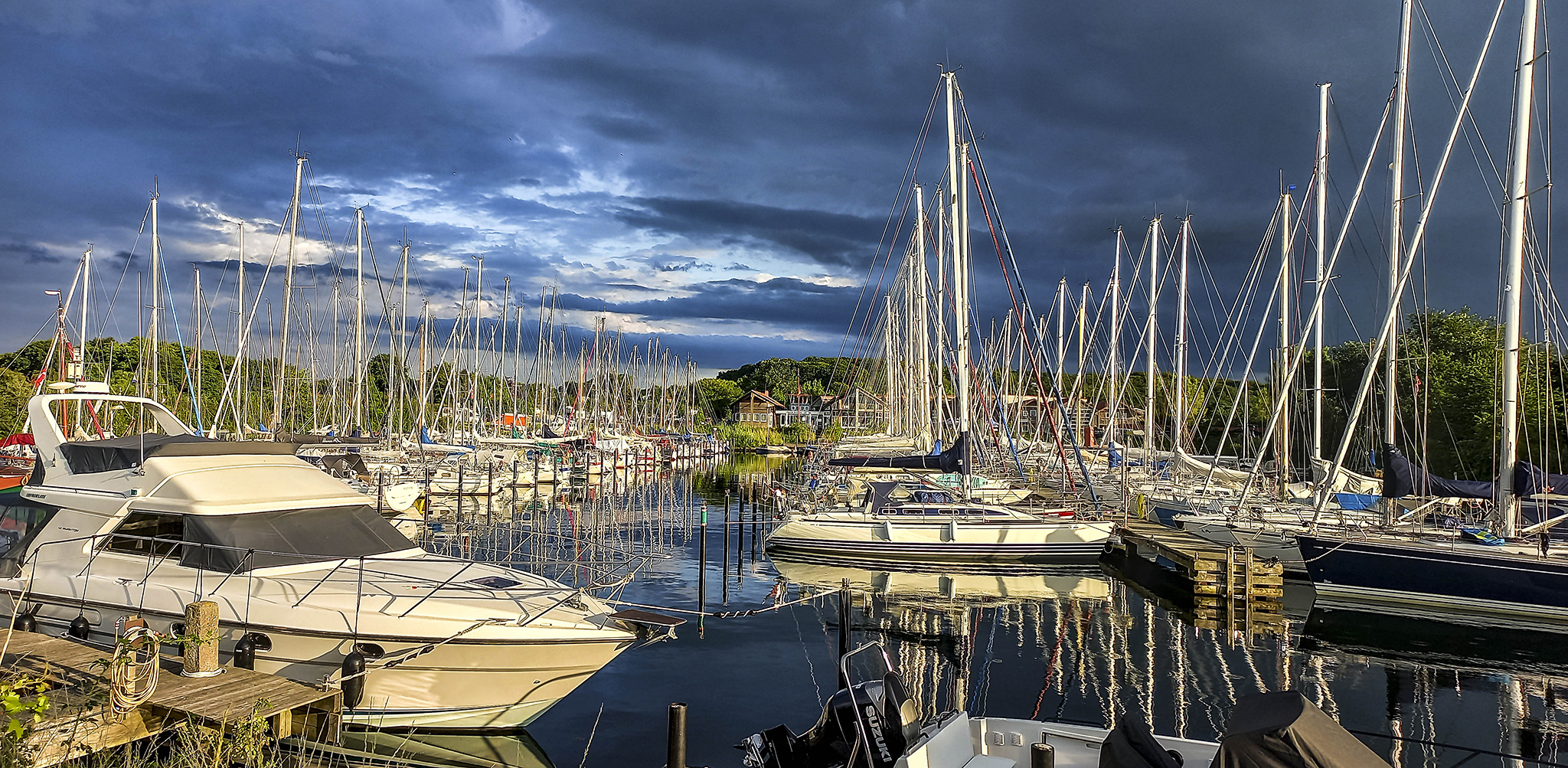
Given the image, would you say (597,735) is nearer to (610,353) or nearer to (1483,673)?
(1483,673)

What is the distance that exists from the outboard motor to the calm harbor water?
2497 mm

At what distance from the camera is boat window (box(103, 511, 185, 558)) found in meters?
11.6

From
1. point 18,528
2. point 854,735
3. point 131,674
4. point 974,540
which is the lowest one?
point 974,540

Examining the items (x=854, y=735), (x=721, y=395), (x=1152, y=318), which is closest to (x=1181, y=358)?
(x=1152, y=318)

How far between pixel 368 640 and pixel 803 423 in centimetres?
10774

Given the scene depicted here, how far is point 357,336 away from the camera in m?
42.3

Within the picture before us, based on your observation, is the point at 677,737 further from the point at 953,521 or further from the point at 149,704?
the point at 953,521

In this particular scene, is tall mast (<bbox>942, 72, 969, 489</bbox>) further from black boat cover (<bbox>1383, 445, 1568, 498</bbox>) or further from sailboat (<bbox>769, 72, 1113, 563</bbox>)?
black boat cover (<bbox>1383, 445, 1568, 498</bbox>)

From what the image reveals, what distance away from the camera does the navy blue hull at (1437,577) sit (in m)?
18.3

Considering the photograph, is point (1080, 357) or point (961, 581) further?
point (1080, 357)

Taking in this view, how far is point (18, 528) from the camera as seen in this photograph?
44.8ft

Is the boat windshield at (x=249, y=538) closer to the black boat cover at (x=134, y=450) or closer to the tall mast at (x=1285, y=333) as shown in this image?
the black boat cover at (x=134, y=450)

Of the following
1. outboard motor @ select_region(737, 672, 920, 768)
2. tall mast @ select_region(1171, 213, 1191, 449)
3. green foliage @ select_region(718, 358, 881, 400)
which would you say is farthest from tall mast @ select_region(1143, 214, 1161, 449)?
green foliage @ select_region(718, 358, 881, 400)

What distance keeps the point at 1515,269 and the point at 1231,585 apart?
905 centimetres
